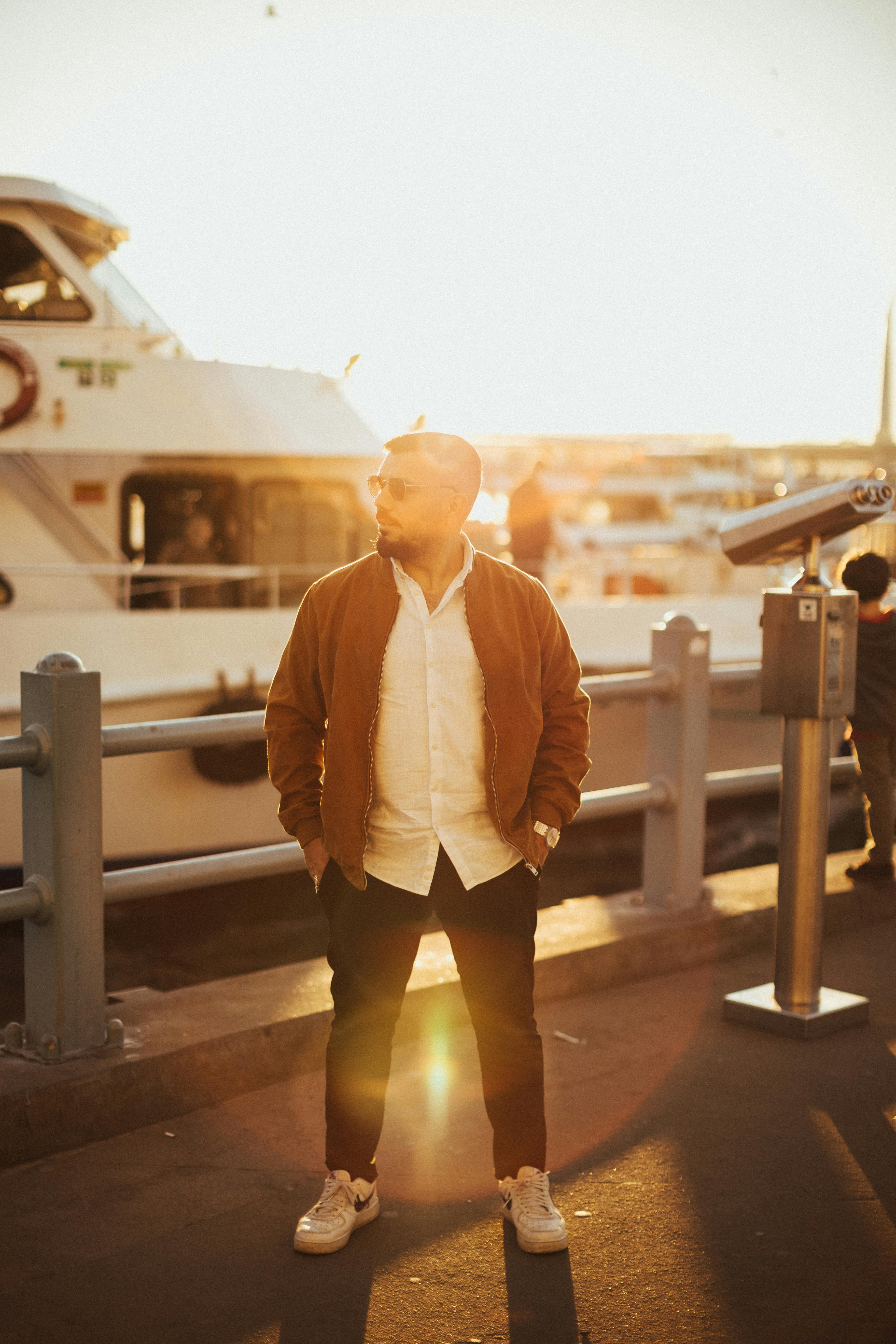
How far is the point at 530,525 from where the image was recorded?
11.0 metres

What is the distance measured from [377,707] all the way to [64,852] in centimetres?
113

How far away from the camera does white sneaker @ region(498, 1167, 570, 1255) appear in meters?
2.84

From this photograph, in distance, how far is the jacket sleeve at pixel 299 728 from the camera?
2.92 metres

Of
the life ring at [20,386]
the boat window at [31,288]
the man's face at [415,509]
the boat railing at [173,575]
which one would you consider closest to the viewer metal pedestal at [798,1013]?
the man's face at [415,509]

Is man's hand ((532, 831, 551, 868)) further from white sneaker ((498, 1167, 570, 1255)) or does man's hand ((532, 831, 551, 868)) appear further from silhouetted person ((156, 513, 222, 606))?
silhouetted person ((156, 513, 222, 606))

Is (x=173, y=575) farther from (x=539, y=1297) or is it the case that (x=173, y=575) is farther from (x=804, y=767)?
(x=539, y=1297)

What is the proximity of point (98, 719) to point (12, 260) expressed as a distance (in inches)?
312

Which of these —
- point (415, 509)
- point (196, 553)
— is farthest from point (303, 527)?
point (415, 509)

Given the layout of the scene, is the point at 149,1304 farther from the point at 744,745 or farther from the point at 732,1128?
the point at 744,745

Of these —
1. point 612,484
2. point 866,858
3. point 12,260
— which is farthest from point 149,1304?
point 612,484

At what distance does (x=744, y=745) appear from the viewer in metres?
10.6

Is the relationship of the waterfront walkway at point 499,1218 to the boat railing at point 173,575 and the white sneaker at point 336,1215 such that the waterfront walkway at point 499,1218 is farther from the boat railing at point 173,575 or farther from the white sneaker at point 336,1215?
the boat railing at point 173,575

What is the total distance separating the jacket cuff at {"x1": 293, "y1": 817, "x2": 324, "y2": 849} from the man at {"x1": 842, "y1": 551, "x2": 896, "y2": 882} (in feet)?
10.4

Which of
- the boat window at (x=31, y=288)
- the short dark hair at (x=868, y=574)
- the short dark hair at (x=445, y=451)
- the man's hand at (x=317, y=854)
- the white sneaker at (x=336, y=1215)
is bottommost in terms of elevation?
the white sneaker at (x=336, y=1215)
